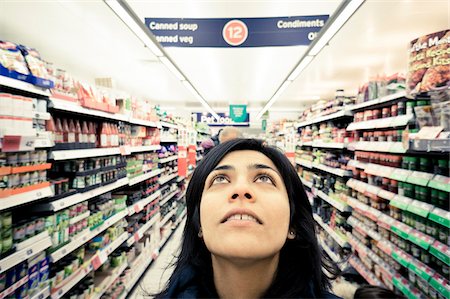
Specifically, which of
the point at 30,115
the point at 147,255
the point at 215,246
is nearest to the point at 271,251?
the point at 215,246

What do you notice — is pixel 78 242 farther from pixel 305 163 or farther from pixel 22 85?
pixel 305 163

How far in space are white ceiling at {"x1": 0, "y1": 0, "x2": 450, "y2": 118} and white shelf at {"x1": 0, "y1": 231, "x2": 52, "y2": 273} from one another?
3031 mm

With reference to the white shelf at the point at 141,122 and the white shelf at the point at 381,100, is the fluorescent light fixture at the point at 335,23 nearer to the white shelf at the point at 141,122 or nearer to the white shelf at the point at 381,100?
the white shelf at the point at 381,100

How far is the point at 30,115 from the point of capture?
1787 mm

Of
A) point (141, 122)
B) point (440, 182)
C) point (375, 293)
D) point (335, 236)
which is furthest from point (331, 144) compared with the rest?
point (375, 293)

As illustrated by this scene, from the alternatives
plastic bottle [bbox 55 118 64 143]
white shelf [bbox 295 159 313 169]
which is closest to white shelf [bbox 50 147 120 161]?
plastic bottle [bbox 55 118 64 143]

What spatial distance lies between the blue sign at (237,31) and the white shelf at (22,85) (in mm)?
2799

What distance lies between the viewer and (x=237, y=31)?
4.41m

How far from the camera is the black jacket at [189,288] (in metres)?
0.99

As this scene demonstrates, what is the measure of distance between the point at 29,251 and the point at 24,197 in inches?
14.0

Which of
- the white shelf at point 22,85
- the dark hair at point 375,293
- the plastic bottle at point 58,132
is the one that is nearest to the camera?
the dark hair at point 375,293

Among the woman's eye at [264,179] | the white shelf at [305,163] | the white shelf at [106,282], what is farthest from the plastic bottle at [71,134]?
the white shelf at [305,163]

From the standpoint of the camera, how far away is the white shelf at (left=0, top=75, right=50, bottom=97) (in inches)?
63.9

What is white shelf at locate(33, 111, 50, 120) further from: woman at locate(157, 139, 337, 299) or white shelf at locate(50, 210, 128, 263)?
woman at locate(157, 139, 337, 299)
